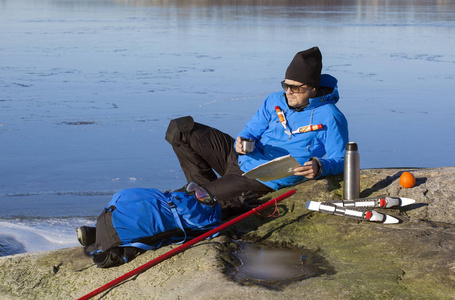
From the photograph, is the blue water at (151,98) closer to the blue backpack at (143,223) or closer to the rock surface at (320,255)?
the rock surface at (320,255)

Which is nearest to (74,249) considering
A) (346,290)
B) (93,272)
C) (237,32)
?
(93,272)

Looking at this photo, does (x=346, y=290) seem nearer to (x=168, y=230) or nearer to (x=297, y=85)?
(x=168, y=230)

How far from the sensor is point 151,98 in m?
10.2

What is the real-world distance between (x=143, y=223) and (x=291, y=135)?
50.1 inches

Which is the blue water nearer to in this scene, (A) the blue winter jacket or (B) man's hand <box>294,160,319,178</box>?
(A) the blue winter jacket

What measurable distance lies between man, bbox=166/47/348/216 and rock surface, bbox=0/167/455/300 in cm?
26

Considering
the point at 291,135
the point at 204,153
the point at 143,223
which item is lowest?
the point at 143,223

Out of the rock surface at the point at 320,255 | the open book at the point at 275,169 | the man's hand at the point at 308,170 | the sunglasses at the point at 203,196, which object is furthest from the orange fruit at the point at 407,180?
the sunglasses at the point at 203,196

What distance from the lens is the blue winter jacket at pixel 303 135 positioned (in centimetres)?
436

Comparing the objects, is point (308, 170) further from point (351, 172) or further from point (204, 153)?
point (204, 153)

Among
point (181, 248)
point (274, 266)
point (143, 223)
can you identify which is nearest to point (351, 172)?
point (274, 266)

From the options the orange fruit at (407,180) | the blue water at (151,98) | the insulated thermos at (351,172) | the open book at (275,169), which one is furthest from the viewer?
the blue water at (151,98)

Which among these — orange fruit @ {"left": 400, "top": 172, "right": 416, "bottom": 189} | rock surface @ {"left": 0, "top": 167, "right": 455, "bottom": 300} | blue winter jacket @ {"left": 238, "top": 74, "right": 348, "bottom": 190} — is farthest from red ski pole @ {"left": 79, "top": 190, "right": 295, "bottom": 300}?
orange fruit @ {"left": 400, "top": 172, "right": 416, "bottom": 189}

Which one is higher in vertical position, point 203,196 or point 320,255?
A: point 203,196
